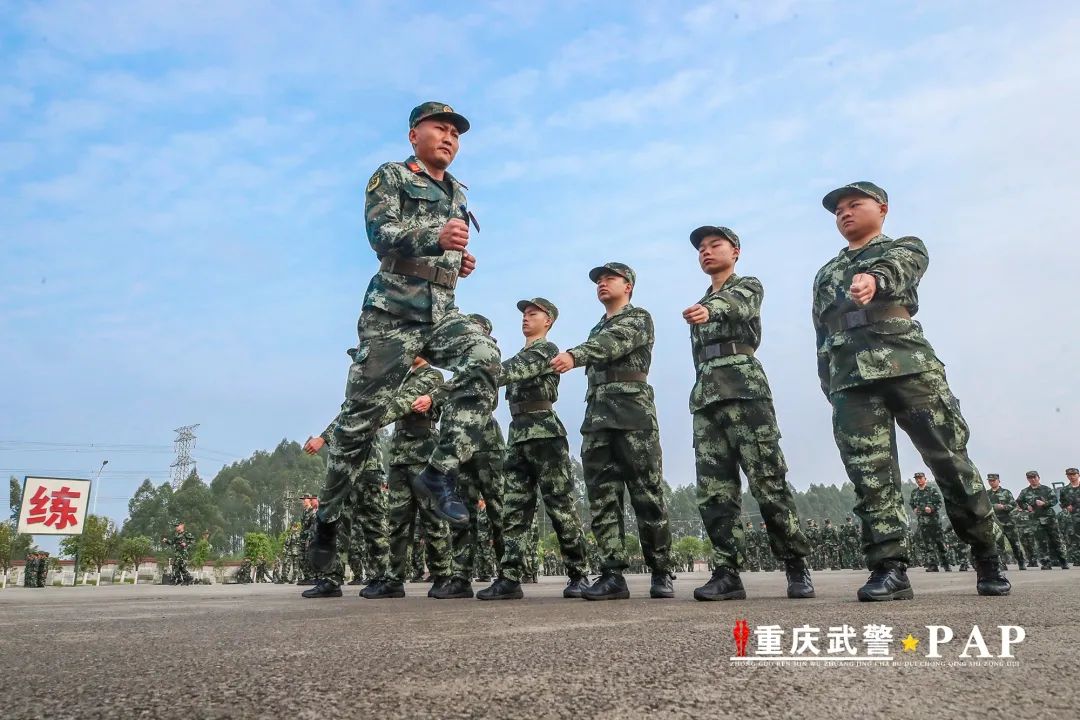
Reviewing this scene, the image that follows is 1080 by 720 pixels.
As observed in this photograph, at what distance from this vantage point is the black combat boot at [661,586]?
4.38 metres

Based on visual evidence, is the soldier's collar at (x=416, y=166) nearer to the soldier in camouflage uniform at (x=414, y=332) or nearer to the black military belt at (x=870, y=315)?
the soldier in camouflage uniform at (x=414, y=332)

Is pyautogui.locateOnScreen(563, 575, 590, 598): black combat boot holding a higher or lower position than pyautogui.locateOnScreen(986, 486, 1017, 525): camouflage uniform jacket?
lower

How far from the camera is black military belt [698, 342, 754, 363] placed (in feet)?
14.4

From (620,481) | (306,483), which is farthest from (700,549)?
(620,481)

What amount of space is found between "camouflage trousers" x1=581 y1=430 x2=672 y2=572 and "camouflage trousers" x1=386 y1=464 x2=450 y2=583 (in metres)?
1.70

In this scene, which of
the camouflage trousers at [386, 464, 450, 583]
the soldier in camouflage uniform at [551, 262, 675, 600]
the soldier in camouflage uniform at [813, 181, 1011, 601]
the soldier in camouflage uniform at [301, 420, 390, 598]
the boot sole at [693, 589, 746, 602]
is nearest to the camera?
the soldier in camouflage uniform at [813, 181, 1011, 601]

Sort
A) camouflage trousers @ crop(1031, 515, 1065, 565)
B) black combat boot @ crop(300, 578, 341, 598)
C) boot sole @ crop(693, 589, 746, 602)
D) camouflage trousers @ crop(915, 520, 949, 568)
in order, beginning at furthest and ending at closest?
camouflage trousers @ crop(1031, 515, 1065, 565) → camouflage trousers @ crop(915, 520, 949, 568) → black combat boot @ crop(300, 578, 341, 598) → boot sole @ crop(693, 589, 746, 602)

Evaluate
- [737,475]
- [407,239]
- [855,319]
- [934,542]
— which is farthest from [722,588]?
[934,542]

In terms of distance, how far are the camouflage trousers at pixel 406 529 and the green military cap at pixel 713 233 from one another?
2.98 metres

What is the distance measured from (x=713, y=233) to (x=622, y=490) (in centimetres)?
186

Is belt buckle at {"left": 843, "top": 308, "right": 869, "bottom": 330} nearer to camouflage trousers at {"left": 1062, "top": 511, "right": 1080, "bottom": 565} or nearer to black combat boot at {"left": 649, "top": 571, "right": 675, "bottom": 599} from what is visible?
black combat boot at {"left": 649, "top": 571, "right": 675, "bottom": 599}

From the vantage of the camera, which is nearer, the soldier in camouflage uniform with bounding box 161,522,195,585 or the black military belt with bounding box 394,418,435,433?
the black military belt with bounding box 394,418,435,433

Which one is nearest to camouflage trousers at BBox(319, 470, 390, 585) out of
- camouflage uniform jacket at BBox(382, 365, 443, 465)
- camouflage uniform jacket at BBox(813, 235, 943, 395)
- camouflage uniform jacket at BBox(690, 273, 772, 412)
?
camouflage uniform jacket at BBox(382, 365, 443, 465)

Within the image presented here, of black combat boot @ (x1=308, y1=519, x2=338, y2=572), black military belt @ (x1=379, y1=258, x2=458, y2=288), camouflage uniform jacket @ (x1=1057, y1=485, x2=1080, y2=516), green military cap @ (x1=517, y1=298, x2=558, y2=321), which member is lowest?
black combat boot @ (x1=308, y1=519, x2=338, y2=572)
